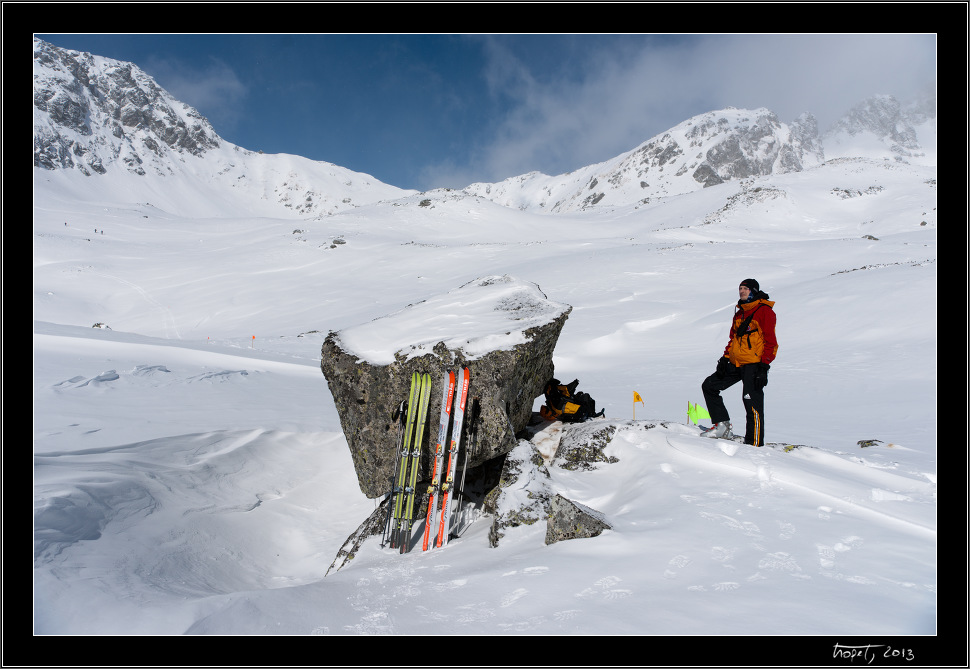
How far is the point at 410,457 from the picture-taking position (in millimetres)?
5023

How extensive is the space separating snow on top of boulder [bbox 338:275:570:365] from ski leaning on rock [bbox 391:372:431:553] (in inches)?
17.5

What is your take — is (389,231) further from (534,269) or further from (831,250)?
(831,250)

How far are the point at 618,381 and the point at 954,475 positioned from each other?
9.81m

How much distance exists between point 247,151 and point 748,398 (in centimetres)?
19598

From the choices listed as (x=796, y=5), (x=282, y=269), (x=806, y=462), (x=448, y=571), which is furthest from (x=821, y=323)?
(x=282, y=269)

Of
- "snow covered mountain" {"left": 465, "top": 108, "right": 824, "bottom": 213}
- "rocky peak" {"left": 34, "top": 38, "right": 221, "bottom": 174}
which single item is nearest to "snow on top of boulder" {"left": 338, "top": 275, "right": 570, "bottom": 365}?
"snow covered mountain" {"left": 465, "top": 108, "right": 824, "bottom": 213}

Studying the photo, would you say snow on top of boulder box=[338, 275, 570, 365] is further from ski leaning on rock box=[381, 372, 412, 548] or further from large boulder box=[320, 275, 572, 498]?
ski leaning on rock box=[381, 372, 412, 548]

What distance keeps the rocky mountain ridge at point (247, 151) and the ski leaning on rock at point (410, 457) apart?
115m

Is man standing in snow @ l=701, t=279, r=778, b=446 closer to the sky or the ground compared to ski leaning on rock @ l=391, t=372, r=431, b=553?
closer to the sky

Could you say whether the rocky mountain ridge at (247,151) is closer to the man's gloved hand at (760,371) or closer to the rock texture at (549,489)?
the man's gloved hand at (760,371)

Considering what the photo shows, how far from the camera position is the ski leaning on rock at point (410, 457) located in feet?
15.9

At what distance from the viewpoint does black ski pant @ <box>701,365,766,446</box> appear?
530cm

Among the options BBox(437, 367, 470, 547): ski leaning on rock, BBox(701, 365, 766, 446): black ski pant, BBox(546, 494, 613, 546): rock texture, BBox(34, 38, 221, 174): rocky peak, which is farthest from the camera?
BBox(34, 38, 221, 174): rocky peak

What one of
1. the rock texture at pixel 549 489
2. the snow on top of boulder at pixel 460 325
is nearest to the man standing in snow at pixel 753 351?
the rock texture at pixel 549 489
